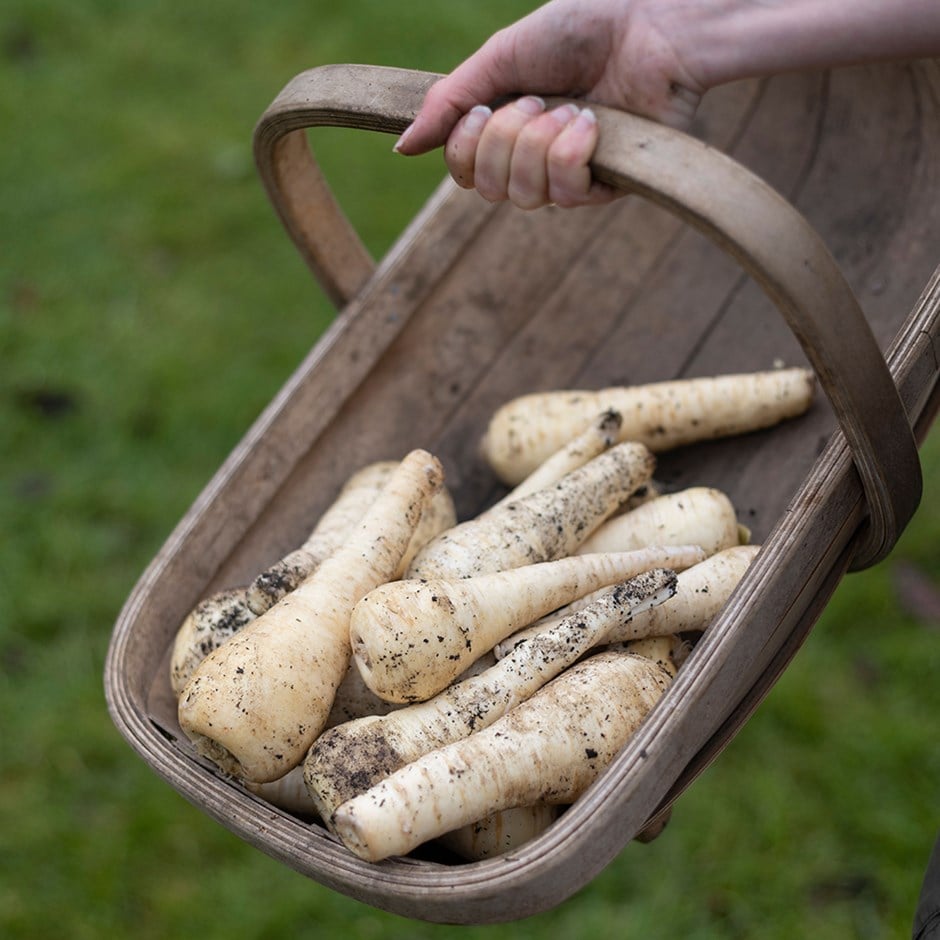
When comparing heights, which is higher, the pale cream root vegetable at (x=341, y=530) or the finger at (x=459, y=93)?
the finger at (x=459, y=93)

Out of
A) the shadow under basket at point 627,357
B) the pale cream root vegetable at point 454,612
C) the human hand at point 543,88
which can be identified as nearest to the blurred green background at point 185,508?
the shadow under basket at point 627,357

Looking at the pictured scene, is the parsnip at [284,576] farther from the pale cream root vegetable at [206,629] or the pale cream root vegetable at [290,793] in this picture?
the pale cream root vegetable at [290,793]

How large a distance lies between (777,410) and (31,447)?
1.59 metres

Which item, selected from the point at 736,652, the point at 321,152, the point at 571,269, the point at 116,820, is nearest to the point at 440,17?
the point at 321,152

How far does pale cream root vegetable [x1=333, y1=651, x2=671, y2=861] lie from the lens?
39.5 inches

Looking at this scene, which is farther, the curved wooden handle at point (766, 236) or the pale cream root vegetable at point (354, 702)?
the pale cream root vegetable at point (354, 702)

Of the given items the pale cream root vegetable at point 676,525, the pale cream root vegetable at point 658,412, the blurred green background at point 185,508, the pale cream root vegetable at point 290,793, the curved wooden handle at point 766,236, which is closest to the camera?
the curved wooden handle at point 766,236

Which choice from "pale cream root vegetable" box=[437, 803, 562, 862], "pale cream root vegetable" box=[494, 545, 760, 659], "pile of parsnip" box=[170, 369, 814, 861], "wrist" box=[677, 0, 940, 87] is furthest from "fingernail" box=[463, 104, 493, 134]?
"pale cream root vegetable" box=[437, 803, 562, 862]

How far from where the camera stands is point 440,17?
3080 mm

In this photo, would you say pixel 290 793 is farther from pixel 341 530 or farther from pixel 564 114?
pixel 564 114

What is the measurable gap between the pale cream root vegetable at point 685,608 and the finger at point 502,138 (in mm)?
480

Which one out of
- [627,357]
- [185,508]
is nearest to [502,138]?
[627,357]

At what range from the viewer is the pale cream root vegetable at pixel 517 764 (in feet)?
3.29

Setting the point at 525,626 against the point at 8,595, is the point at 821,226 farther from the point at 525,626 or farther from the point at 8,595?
the point at 8,595
